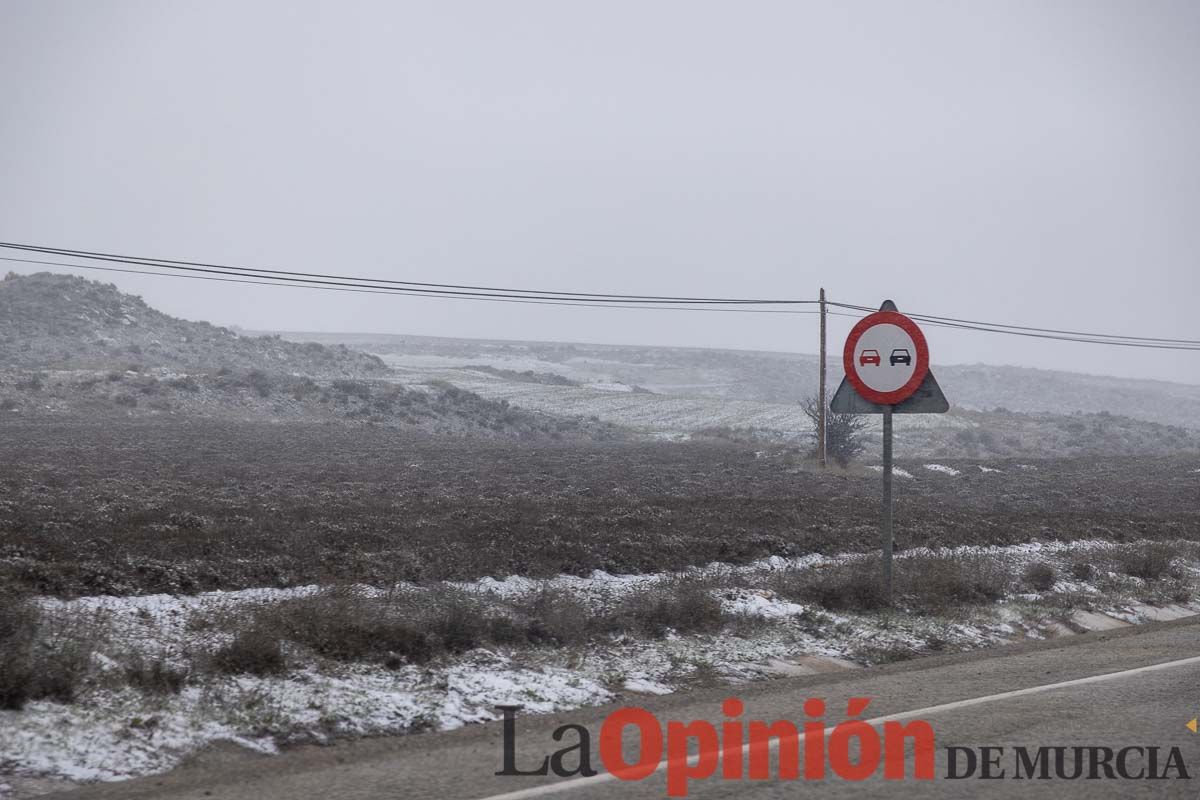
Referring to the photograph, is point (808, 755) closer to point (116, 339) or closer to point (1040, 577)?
point (1040, 577)

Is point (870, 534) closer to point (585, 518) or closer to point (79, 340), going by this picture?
point (585, 518)

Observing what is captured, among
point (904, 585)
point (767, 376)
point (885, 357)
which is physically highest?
point (885, 357)

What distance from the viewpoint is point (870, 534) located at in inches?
741

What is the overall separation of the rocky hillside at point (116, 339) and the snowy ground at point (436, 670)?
68.9m

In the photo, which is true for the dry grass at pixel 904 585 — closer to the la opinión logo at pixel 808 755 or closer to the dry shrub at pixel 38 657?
the la opinión logo at pixel 808 755

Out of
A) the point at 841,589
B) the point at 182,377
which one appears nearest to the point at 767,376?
the point at 182,377

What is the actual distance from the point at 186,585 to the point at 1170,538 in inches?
677

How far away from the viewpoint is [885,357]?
11594 mm

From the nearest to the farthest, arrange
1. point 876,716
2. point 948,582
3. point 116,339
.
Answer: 1. point 876,716
2. point 948,582
3. point 116,339

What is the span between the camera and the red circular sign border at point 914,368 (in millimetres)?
11440

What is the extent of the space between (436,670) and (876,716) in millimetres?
3360

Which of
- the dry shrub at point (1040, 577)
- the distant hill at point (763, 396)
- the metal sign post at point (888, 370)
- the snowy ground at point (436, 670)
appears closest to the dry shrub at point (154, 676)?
the snowy ground at point (436, 670)

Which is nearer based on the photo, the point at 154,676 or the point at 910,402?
the point at 154,676

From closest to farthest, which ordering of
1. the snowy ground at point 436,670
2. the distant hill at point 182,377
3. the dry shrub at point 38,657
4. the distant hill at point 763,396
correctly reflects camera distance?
the snowy ground at point 436,670 < the dry shrub at point 38,657 < the distant hill at point 182,377 < the distant hill at point 763,396
